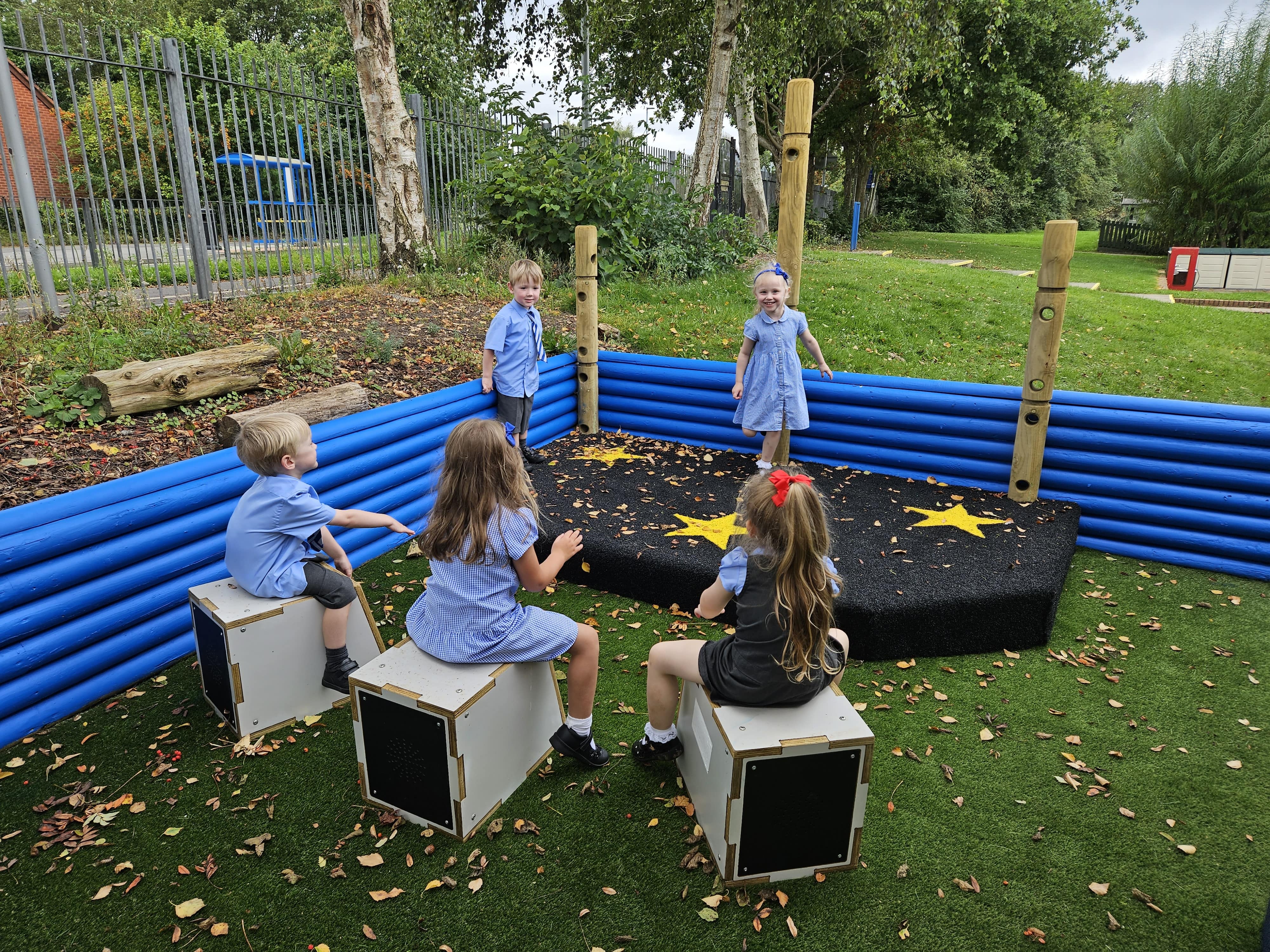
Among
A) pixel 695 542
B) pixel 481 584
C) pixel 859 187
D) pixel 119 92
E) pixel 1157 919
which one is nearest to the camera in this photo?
pixel 1157 919

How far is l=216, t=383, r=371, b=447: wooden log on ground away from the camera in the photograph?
4.71m

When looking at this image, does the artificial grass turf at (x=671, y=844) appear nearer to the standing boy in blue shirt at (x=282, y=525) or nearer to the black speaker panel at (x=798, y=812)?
the black speaker panel at (x=798, y=812)

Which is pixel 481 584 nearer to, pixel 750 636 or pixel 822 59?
pixel 750 636

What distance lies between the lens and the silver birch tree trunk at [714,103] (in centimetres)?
1193

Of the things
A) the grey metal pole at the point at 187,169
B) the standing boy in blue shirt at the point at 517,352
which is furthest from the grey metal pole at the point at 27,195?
the standing boy in blue shirt at the point at 517,352

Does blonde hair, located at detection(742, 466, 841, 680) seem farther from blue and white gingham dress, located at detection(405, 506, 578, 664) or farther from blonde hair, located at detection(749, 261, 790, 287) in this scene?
blonde hair, located at detection(749, 261, 790, 287)

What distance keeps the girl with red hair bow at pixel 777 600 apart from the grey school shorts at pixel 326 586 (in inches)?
60.7

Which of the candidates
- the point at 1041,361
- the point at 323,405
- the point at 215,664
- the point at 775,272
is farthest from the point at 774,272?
the point at 215,664

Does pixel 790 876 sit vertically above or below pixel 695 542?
below

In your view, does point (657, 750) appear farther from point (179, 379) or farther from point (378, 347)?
point (378, 347)

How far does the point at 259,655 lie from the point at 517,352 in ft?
9.73

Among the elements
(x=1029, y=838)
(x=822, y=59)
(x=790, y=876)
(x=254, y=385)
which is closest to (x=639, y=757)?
(x=790, y=876)

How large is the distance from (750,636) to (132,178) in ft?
52.5

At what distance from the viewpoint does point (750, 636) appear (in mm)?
2469
